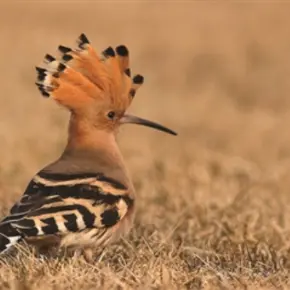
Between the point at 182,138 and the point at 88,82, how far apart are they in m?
4.32

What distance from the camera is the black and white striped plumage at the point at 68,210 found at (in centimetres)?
472

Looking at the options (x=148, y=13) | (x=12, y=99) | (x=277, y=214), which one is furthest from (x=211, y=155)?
(x=148, y=13)

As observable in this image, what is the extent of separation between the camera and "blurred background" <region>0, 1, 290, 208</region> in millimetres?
8539

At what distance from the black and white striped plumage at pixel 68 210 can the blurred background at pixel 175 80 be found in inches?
83.7

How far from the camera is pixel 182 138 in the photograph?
9.53m

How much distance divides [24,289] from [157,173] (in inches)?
132

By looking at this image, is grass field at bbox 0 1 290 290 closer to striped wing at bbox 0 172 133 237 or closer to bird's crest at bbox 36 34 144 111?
striped wing at bbox 0 172 133 237

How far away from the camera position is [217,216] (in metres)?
6.30

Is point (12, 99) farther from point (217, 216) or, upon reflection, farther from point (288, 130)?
point (217, 216)

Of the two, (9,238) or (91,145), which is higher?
(91,145)

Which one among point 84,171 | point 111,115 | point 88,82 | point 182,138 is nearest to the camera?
point 84,171

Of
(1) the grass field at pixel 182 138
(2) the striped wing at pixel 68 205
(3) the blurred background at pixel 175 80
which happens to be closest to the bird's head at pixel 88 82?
(2) the striped wing at pixel 68 205

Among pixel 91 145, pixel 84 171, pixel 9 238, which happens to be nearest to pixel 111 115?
pixel 91 145

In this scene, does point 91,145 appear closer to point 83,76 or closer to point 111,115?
point 111,115
